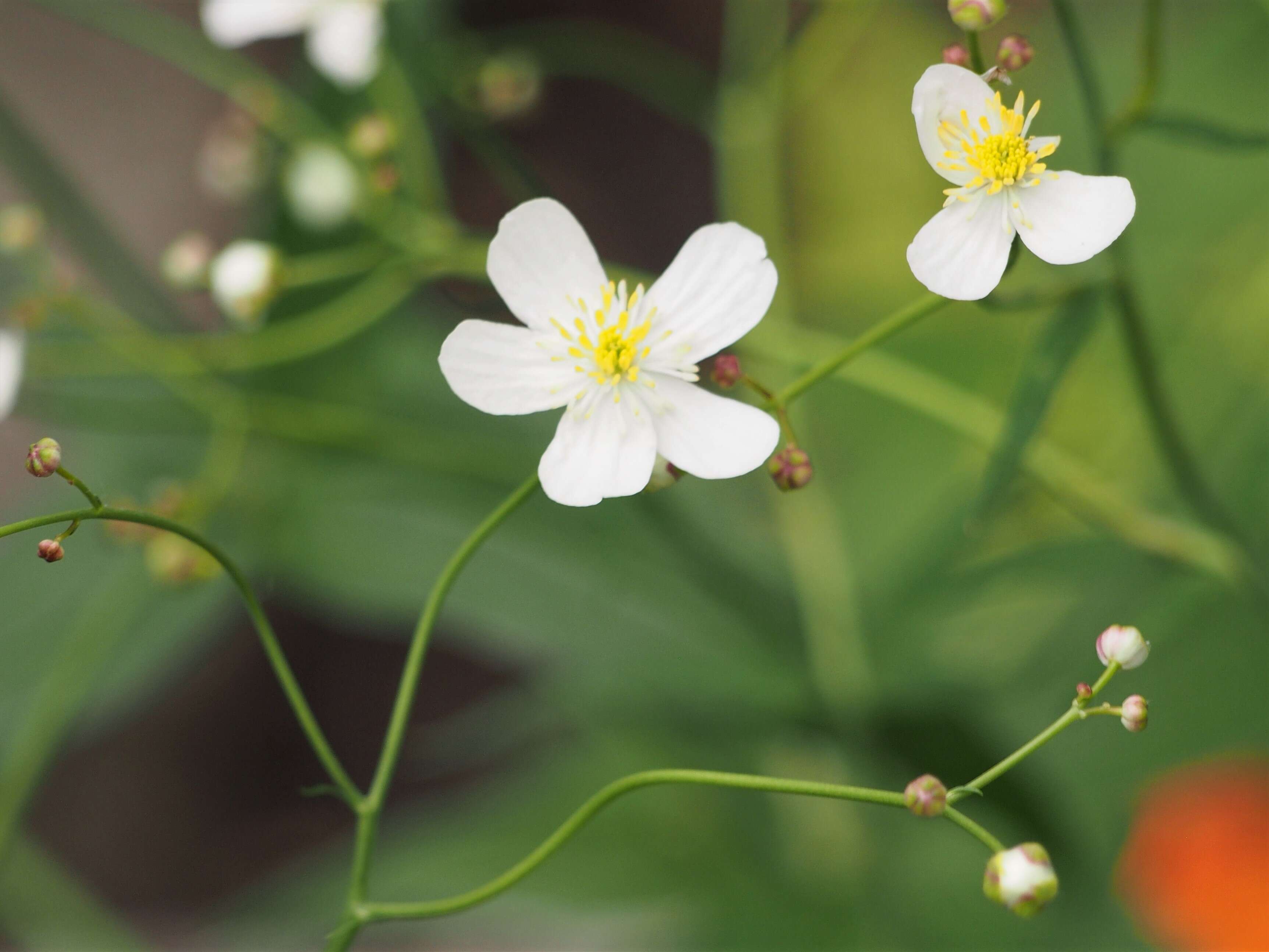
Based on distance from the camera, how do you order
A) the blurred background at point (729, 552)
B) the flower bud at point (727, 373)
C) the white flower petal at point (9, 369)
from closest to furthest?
the flower bud at point (727, 373)
the white flower petal at point (9, 369)
the blurred background at point (729, 552)

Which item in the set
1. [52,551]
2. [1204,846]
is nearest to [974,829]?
[52,551]

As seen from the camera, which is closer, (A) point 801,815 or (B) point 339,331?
(B) point 339,331

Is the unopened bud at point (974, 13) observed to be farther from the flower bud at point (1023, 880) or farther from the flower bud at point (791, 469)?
the flower bud at point (1023, 880)

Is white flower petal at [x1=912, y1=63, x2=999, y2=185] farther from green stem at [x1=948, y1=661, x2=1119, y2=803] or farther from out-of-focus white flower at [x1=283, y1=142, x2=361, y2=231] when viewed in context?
out-of-focus white flower at [x1=283, y1=142, x2=361, y2=231]

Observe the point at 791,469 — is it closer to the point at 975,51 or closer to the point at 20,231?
the point at 975,51

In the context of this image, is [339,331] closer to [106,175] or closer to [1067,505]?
[1067,505]

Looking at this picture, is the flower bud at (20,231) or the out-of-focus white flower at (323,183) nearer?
the flower bud at (20,231)

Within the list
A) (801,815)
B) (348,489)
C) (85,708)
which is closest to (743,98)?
(348,489)

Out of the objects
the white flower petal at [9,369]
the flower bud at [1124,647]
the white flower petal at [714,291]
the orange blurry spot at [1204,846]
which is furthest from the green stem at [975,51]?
the orange blurry spot at [1204,846]
